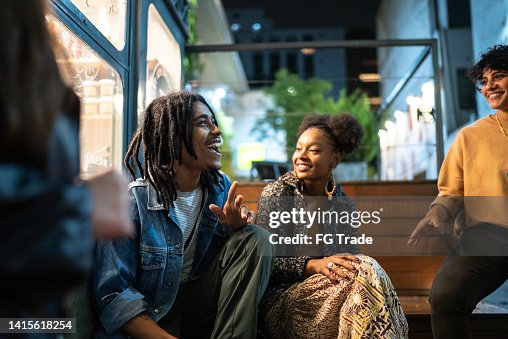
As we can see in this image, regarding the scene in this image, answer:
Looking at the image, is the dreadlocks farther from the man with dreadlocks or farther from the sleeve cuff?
the sleeve cuff

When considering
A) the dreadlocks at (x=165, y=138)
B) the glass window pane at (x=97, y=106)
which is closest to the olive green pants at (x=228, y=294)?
the dreadlocks at (x=165, y=138)

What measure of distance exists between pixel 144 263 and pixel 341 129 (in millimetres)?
1395

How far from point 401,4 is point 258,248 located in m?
10.7

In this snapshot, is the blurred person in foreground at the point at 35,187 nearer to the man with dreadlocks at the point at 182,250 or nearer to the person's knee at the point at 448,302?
the man with dreadlocks at the point at 182,250

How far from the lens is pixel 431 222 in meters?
2.26

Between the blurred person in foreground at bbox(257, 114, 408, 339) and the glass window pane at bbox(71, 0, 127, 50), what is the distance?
1.19m

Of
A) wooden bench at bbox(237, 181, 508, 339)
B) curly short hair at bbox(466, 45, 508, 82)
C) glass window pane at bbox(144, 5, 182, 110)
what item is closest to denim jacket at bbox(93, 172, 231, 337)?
wooden bench at bbox(237, 181, 508, 339)

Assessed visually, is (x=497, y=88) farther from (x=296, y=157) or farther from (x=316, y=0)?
(x=316, y=0)

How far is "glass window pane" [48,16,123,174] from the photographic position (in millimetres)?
2422

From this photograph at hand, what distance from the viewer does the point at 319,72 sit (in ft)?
121

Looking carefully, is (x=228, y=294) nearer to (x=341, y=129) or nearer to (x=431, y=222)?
(x=431, y=222)

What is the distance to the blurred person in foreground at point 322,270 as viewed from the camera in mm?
1669

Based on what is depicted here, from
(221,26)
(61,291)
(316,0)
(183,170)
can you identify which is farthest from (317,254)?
(316,0)

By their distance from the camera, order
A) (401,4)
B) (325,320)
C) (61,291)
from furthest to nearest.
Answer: (401,4)
(325,320)
(61,291)
